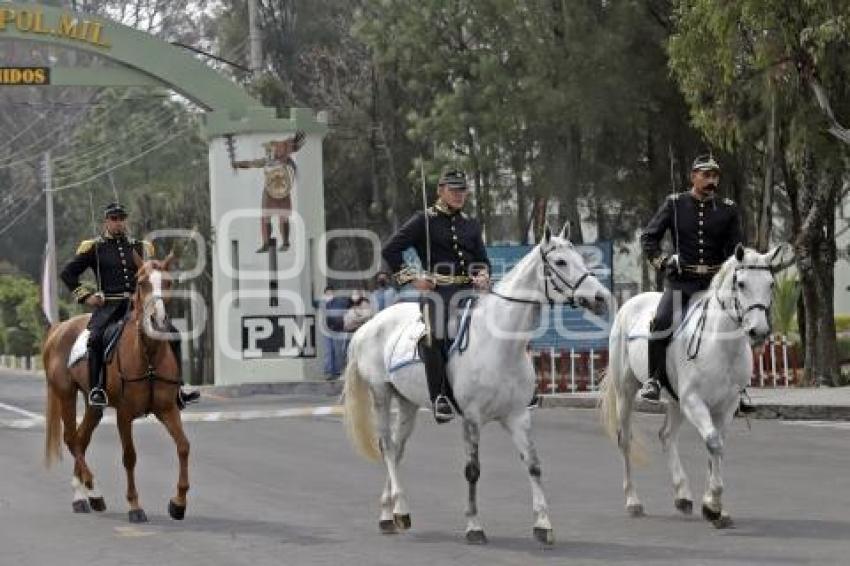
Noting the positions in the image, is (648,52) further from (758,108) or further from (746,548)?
(746,548)

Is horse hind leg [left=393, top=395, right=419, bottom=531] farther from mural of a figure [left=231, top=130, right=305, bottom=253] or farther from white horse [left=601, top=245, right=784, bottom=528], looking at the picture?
mural of a figure [left=231, top=130, right=305, bottom=253]

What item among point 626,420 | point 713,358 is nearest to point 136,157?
point 626,420

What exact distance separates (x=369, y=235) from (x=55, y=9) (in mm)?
17802

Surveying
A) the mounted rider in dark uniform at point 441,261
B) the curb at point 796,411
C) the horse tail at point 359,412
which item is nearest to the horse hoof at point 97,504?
the horse tail at point 359,412

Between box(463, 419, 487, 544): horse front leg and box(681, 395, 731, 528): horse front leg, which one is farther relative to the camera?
box(681, 395, 731, 528): horse front leg

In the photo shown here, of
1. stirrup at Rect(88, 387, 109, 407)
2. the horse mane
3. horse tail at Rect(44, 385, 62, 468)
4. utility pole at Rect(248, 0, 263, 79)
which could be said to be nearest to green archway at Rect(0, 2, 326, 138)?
utility pole at Rect(248, 0, 263, 79)

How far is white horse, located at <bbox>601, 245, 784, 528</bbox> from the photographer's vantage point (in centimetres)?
1301

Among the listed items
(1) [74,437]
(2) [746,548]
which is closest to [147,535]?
(1) [74,437]

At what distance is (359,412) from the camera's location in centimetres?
1443

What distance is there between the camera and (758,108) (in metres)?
29.1

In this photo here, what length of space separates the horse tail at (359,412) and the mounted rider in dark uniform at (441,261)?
106 cm

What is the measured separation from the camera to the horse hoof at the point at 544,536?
40.1 feet

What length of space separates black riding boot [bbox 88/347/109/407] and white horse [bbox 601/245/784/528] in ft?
13.9

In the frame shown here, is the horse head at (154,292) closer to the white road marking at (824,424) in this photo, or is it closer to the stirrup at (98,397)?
the stirrup at (98,397)
